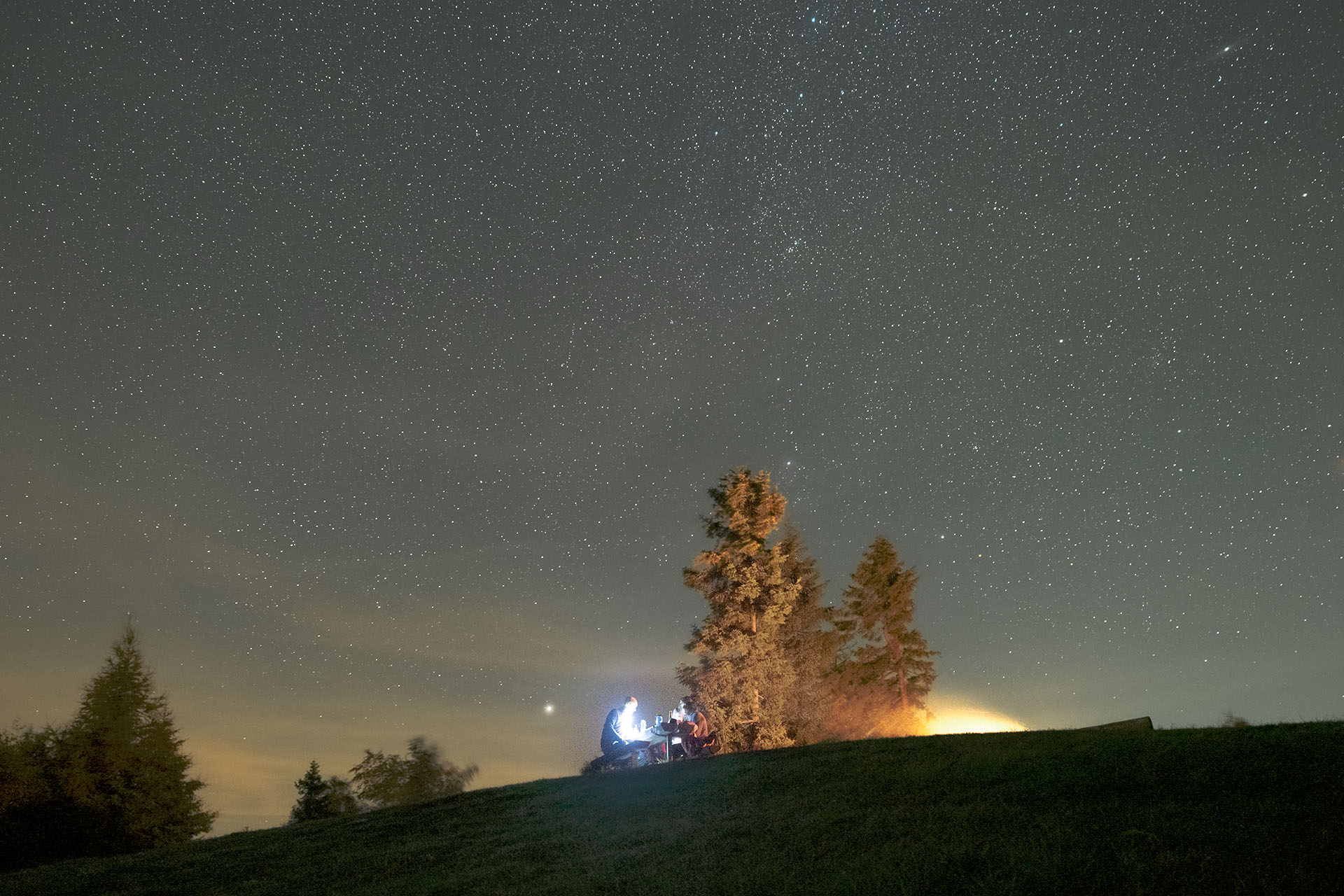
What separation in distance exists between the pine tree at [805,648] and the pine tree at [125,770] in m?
26.3

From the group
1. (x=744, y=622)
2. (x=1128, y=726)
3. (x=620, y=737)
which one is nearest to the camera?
(x=1128, y=726)

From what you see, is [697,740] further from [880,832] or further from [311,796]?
[311,796]

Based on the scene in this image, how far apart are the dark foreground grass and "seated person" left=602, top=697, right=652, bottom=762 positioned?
2885 millimetres

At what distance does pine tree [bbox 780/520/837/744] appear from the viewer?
3041 centimetres

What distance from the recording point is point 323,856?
14.6 meters

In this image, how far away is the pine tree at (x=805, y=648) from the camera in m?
30.4

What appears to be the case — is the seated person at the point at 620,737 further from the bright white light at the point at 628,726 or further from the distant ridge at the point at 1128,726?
the distant ridge at the point at 1128,726

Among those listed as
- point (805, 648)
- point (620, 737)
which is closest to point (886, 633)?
point (805, 648)

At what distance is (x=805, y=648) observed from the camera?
114ft

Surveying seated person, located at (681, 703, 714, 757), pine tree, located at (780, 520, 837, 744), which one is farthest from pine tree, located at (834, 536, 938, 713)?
seated person, located at (681, 703, 714, 757)

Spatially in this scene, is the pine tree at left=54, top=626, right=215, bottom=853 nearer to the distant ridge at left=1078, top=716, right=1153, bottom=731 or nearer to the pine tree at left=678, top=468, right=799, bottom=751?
the pine tree at left=678, top=468, right=799, bottom=751

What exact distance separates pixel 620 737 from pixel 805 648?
15087mm

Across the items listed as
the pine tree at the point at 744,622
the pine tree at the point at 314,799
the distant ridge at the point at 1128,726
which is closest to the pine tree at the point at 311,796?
the pine tree at the point at 314,799

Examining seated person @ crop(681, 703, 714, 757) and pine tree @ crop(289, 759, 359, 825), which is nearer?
seated person @ crop(681, 703, 714, 757)
